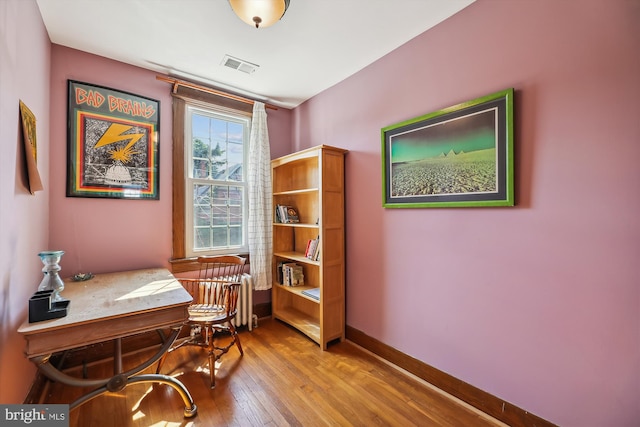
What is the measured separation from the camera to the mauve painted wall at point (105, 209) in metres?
2.17

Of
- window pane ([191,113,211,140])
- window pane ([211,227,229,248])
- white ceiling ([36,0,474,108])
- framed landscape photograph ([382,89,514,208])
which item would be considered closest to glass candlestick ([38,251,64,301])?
window pane ([211,227,229,248])

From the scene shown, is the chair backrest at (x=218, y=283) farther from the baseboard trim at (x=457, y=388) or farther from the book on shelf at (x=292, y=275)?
the baseboard trim at (x=457, y=388)

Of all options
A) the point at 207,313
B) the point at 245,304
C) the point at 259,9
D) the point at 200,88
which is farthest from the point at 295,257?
the point at 259,9

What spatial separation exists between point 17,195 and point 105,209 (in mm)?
927

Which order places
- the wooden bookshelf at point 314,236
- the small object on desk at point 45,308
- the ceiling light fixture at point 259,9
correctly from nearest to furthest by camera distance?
1. the small object on desk at point 45,308
2. the ceiling light fixture at point 259,9
3. the wooden bookshelf at point 314,236

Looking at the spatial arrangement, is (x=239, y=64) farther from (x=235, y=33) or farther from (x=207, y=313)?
(x=207, y=313)

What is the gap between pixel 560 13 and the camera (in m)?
1.44

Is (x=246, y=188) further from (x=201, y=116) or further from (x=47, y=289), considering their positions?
(x=47, y=289)

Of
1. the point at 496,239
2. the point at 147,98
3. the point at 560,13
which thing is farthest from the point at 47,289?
the point at 560,13

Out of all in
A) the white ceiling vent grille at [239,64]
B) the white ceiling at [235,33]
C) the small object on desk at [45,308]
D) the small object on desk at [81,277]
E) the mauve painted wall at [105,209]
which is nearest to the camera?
the small object on desk at [45,308]

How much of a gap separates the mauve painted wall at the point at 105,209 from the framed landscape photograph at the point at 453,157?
6.98ft

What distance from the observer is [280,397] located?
185 cm

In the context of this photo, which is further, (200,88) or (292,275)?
(292,275)

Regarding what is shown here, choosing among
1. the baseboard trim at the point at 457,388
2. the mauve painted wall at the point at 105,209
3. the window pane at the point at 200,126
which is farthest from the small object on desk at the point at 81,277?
the baseboard trim at the point at 457,388
